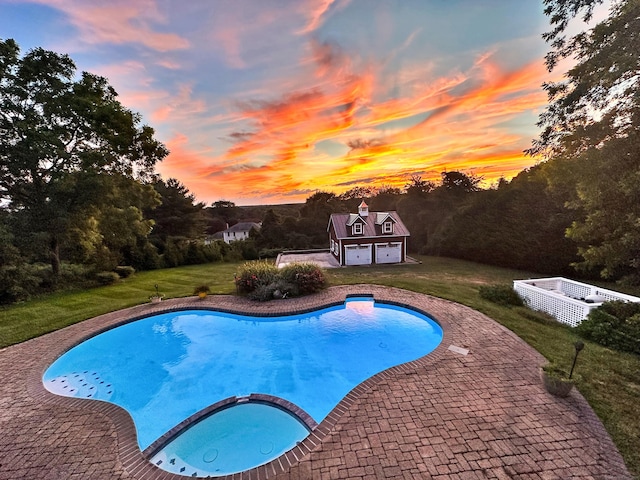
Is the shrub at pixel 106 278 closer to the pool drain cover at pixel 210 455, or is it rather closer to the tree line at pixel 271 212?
the tree line at pixel 271 212

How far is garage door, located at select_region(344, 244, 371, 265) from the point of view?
930 inches

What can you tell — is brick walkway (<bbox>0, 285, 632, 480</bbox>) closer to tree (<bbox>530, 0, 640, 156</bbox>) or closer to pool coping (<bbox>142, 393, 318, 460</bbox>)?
pool coping (<bbox>142, 393, 318, 460</bbox>)

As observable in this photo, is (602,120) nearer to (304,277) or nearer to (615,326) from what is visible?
(615,326)

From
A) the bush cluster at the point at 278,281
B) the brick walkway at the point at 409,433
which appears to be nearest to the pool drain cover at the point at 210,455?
the brick walkway at the point at 409,433

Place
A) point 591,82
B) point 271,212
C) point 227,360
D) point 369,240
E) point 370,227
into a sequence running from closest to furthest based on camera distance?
point 591,82, point 227,360, point 369,240, point 370,227, point 271,212

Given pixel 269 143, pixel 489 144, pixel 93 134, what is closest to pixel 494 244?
pixel 489 144

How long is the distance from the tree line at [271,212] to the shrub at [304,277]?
976cm

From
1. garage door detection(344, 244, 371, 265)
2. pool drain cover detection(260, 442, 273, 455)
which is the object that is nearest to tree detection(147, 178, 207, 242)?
garage door detection(344, 244, 371, 265)

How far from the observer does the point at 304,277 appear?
1392 cm

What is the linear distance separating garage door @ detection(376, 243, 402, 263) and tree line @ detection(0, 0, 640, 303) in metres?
7.42

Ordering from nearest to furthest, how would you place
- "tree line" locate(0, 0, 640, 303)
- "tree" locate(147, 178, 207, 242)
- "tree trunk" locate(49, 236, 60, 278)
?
"tree line" locate(0, 0, 640, 303) < "tree trunk" locate(49, 236, 60, 278) < "tree" locate(147, 178, 207, 242)

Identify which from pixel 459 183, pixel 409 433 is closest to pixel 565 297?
pixel 409 433

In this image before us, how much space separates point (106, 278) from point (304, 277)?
13299mm

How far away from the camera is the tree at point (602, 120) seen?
5.47 metres
